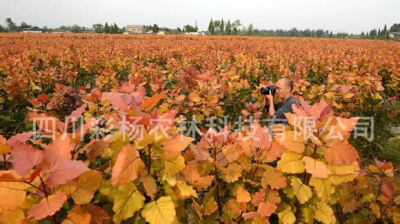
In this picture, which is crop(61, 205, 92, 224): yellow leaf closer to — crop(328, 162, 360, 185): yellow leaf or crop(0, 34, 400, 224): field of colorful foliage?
crop(0, 34, 400, 224): field of colorful foliage

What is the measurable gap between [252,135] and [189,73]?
2.96 m

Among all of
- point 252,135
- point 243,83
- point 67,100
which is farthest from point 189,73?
point 252,135

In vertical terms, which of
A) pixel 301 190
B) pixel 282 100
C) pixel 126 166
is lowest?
pixel 301 190

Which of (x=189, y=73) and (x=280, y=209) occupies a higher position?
(x=189, y=73)

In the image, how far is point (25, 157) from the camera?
79cm

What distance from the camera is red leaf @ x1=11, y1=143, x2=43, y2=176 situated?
78 cm

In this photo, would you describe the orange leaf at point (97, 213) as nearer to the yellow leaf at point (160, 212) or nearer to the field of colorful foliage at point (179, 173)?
the field of colorful foliage at point (179, 173)

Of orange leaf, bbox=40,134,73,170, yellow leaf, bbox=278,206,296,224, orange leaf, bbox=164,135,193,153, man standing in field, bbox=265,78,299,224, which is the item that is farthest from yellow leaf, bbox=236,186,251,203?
man standing in field, bbox=265,78,299,224

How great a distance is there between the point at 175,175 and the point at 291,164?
50 cm

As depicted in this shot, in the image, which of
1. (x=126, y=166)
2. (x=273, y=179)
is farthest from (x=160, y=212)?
(x=273, y=179)

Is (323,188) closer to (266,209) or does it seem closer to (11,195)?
(266,209)

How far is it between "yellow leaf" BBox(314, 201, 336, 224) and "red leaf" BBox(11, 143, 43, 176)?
115cm

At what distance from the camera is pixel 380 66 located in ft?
29.7

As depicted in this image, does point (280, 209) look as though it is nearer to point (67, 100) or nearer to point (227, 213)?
point (227, 213)
